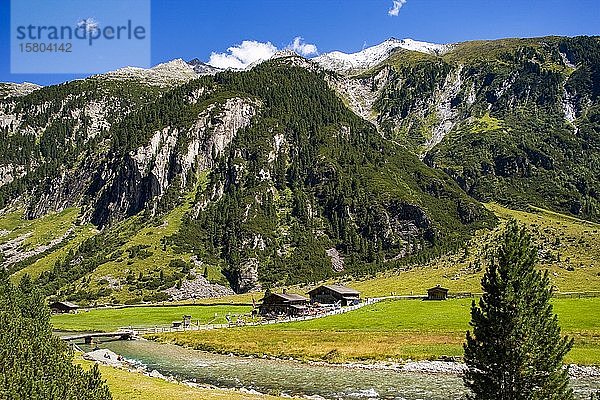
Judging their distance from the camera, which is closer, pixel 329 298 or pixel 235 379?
pixel 235 379

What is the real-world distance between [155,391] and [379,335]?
5033cm

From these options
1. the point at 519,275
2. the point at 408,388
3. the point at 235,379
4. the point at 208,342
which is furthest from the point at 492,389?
the point at 208,342

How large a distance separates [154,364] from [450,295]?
315ft

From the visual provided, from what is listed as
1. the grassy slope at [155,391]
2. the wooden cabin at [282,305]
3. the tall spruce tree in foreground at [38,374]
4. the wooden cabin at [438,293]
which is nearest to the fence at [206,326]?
the wooden cabin at [282,305]

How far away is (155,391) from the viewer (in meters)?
50.2

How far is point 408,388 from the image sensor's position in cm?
5734

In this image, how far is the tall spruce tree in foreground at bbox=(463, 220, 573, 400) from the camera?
28.2 m

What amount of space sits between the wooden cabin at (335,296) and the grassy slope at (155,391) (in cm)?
9310

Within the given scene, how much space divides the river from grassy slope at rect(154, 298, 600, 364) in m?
6.69

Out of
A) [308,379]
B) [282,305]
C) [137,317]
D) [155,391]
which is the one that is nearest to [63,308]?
[137,317]

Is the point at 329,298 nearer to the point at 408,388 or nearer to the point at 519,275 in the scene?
the point at 408,388

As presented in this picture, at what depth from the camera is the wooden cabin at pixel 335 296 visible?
491 ft

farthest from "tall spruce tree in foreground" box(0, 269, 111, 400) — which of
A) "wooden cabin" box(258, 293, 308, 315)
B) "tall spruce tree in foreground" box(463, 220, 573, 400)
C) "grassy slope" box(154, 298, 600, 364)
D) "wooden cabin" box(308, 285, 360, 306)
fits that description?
"wooden cabin" box(308, 285, 360, 306)

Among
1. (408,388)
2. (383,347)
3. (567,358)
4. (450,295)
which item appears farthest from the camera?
(450,295)
